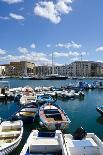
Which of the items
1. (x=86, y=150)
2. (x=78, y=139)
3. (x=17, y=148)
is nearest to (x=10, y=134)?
(x=17, y=148)

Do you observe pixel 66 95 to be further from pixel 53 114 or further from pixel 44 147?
pixel 44 147

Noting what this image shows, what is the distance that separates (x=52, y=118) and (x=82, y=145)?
11.4m

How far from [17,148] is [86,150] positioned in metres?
6.55

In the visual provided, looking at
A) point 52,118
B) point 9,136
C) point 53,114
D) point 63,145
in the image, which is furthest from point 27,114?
point 63,145

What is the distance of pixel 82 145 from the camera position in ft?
63.7

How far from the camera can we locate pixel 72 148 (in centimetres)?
1905

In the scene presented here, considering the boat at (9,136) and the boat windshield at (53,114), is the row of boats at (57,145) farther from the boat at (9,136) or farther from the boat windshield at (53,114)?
the boat windshield at (53,114)

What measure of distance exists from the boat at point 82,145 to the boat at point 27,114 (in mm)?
9228

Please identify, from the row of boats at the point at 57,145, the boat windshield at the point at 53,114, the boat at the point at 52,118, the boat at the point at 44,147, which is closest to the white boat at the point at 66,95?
the boat at the point at 52,118

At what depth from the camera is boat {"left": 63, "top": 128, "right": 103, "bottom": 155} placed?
18875 millimetres

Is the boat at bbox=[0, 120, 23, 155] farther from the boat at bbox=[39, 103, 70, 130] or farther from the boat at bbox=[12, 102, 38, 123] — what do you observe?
the boat at bbox=[39, 103, 70, 130]

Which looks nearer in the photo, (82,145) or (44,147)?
(82,145)

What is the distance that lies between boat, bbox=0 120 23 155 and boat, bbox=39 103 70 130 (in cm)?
302

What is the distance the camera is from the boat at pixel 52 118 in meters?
28.0
